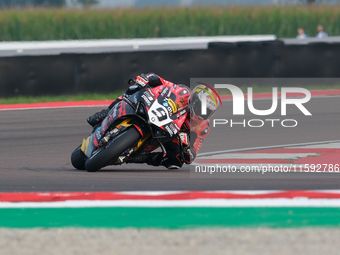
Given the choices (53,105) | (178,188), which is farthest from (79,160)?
(53,105)

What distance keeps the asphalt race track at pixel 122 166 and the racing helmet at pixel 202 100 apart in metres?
0.75

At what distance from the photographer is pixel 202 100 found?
6719mm

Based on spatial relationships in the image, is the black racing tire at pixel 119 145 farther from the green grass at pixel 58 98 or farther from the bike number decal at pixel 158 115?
the green grass at pixel 58 98

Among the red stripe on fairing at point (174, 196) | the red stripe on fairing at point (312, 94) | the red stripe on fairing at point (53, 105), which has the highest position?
the red stripe on fairing at point (174, 196)

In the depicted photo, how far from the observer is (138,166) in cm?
812

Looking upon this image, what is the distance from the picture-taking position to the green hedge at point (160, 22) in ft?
89.7

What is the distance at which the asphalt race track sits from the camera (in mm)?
6438

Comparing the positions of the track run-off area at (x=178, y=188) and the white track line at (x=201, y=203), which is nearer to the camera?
the track run-off area at (x=178, y=188)

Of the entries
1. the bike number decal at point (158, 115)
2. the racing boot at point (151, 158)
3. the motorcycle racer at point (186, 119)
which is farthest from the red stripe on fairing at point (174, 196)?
the racing boot at point (151, 158)

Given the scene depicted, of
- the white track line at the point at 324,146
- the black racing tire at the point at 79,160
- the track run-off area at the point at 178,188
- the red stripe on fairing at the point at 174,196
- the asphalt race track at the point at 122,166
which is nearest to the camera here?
the track run-off area at the point at 178,188

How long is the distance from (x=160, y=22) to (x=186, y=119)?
22.3 metres

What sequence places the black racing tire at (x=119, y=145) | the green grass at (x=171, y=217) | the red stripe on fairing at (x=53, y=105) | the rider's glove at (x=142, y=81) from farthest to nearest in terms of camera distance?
1. the red stripe on fairing at (x=53, y=105)
2. the rider's glove at (x=142, y=81)
3. the black racing tire at (x=119, y=145)
4. the green grass at (x=171, y=217)

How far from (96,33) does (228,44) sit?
42.1ft
